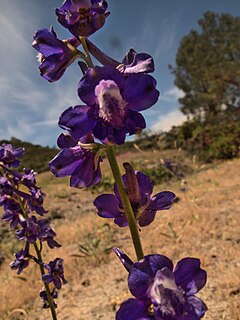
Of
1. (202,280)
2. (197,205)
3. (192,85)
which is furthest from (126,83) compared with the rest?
(192,85)

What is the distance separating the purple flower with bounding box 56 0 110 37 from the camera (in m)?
0.96

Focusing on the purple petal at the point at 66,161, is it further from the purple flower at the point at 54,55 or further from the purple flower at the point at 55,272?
the purple flower at the point at 55,272

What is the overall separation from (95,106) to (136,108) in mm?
107

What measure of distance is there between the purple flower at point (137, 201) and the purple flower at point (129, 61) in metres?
0.28

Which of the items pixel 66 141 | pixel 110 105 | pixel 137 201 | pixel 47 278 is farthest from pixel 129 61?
pixel 47 278

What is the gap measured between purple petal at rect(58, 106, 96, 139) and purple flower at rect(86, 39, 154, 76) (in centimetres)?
15

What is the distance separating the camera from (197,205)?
575 centimetres

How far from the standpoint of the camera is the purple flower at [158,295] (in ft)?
2.53

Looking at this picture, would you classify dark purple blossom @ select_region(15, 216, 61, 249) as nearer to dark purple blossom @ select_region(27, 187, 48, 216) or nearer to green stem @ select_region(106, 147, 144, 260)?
dark purple blossom @ select_region(27, 187, 48, 216)

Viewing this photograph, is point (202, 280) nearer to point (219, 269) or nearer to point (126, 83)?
point (126, 83)

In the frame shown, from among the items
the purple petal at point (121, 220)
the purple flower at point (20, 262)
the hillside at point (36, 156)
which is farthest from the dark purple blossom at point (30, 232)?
the hillside at point (36, 156)

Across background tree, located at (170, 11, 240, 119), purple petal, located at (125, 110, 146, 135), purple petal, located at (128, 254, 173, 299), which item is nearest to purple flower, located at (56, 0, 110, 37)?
purple petal, located at (125, 110, 146, 135)

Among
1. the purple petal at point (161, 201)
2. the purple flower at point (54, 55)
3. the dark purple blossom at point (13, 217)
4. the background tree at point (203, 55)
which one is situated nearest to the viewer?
the purple flower at point (54, 55)

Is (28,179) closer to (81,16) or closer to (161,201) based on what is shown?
(161,201)
